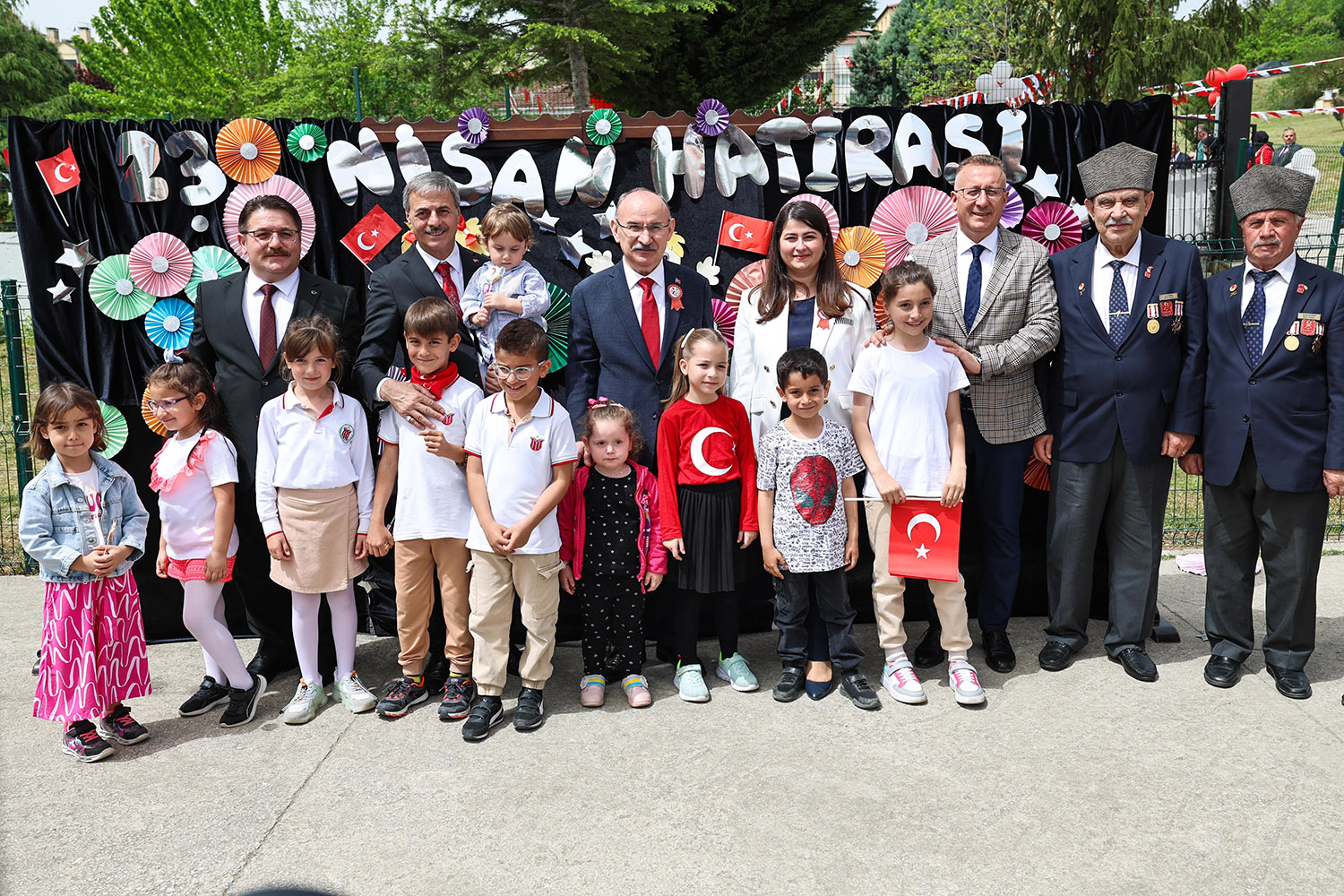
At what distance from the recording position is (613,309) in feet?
13.0

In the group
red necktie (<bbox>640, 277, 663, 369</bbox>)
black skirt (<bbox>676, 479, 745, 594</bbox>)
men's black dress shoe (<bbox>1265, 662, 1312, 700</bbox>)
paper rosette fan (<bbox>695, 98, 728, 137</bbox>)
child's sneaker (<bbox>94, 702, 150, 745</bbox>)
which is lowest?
men's black dress shoe (<bbox>1265, 662, 1312, 700</bbox>)

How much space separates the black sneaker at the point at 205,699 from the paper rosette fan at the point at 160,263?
176 cm

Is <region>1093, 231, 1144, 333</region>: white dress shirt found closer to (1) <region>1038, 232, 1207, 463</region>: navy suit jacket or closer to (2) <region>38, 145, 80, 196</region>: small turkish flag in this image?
(1) <region>1038, 232, 1207, 463</region>: navy suit jacket

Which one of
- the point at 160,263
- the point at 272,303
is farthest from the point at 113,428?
the point at 272,303

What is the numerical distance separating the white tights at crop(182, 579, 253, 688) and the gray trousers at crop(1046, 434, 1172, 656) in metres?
3.38

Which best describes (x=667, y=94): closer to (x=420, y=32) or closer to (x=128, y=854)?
(x=420, y=32)

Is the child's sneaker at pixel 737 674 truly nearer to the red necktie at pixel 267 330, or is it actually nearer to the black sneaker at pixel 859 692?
the black sneaker at pixel 859 692

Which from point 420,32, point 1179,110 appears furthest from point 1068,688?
point 420,32

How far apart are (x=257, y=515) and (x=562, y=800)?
6.25 feet

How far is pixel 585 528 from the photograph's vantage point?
3.88 metres

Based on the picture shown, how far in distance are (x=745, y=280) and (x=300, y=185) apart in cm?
208

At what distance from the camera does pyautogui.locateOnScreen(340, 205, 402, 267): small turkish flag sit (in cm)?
447

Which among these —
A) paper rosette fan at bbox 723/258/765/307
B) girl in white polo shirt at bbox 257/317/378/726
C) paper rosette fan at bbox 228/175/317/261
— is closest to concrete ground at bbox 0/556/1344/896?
girl in white polo shirt at bbox 257/317/378/726

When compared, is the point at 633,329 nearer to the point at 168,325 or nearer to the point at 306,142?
the point at 306,142
